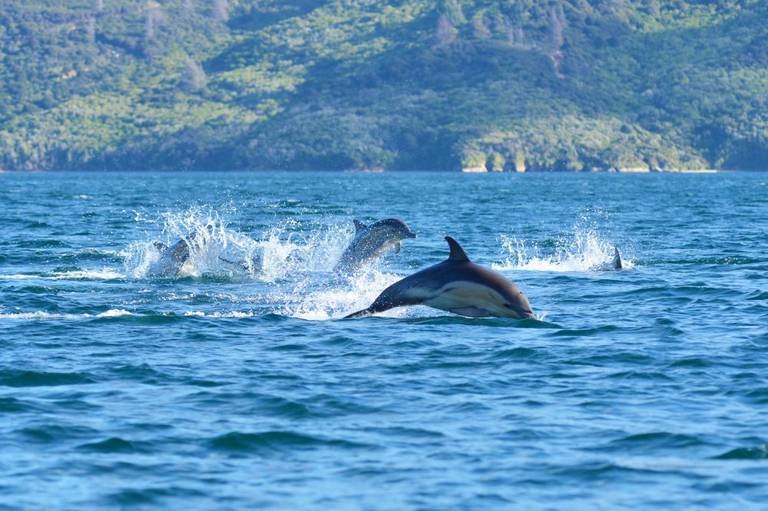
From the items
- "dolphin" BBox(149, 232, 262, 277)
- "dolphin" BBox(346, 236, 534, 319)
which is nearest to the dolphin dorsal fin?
"dolphin" BBox(346, 236, 534, 319)

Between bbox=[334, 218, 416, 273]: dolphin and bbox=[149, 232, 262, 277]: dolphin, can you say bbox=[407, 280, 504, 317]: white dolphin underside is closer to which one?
bbox=[334, 218, 416, 273]: dolphin

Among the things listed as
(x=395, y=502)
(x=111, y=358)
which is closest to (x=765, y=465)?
(x=395, y=502)

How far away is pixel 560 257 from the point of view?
36594 mm

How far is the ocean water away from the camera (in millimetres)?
13508

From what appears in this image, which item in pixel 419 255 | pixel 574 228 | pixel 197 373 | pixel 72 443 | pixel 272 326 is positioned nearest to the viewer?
pixel 72 443

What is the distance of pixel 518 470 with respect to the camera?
13938mm

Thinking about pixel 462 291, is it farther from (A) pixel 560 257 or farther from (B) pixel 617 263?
(A) pixel 560 257

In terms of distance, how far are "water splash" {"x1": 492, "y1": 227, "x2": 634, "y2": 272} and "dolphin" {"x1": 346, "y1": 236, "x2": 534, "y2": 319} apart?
10.9 meters

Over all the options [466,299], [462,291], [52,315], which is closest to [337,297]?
[466,299]

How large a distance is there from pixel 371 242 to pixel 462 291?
7.51 m

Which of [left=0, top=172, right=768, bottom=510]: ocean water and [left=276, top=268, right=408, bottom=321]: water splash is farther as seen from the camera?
[left=276, top=268, right=408, bottom=321]: water splash

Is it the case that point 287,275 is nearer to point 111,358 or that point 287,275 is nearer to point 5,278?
point 5,278

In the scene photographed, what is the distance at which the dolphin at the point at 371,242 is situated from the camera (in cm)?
2880

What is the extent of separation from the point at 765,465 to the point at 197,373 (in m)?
7.43
